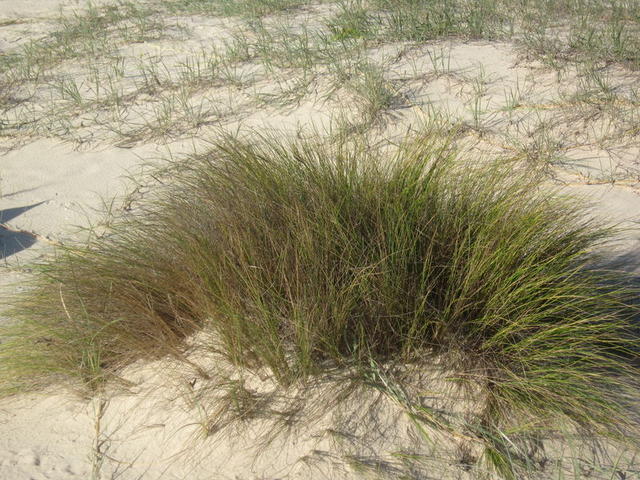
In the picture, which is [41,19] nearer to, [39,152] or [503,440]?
[39,152]

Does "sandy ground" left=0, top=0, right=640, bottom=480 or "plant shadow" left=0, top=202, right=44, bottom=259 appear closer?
"sandy ground" left=0, top=0, right=640, bottom=480

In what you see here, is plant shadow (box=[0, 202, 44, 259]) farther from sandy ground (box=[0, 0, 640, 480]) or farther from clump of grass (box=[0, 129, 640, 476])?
clump of grass (box=[0, 129, 640, 476])

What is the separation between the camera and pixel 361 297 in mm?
2066

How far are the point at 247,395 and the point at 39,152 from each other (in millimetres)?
2837

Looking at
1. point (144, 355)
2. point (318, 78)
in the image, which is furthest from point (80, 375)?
point (318, 78)

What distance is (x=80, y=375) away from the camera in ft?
6.96

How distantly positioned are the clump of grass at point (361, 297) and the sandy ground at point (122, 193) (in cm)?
17

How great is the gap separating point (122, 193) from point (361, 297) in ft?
6.65

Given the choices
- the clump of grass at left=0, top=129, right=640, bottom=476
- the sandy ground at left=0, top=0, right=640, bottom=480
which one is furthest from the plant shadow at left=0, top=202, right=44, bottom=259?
the clump of grass at left=0, top=129, right=640, bottom=476

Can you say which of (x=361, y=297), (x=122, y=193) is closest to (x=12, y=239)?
(x=122, y=193)

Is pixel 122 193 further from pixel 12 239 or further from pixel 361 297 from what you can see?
A: pixel 361 297

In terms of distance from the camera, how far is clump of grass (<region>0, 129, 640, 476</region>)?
6.46 ft

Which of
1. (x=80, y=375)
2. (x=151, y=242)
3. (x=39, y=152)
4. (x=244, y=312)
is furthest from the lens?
(x=39, y=152)

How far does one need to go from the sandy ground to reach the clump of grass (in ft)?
0.54
